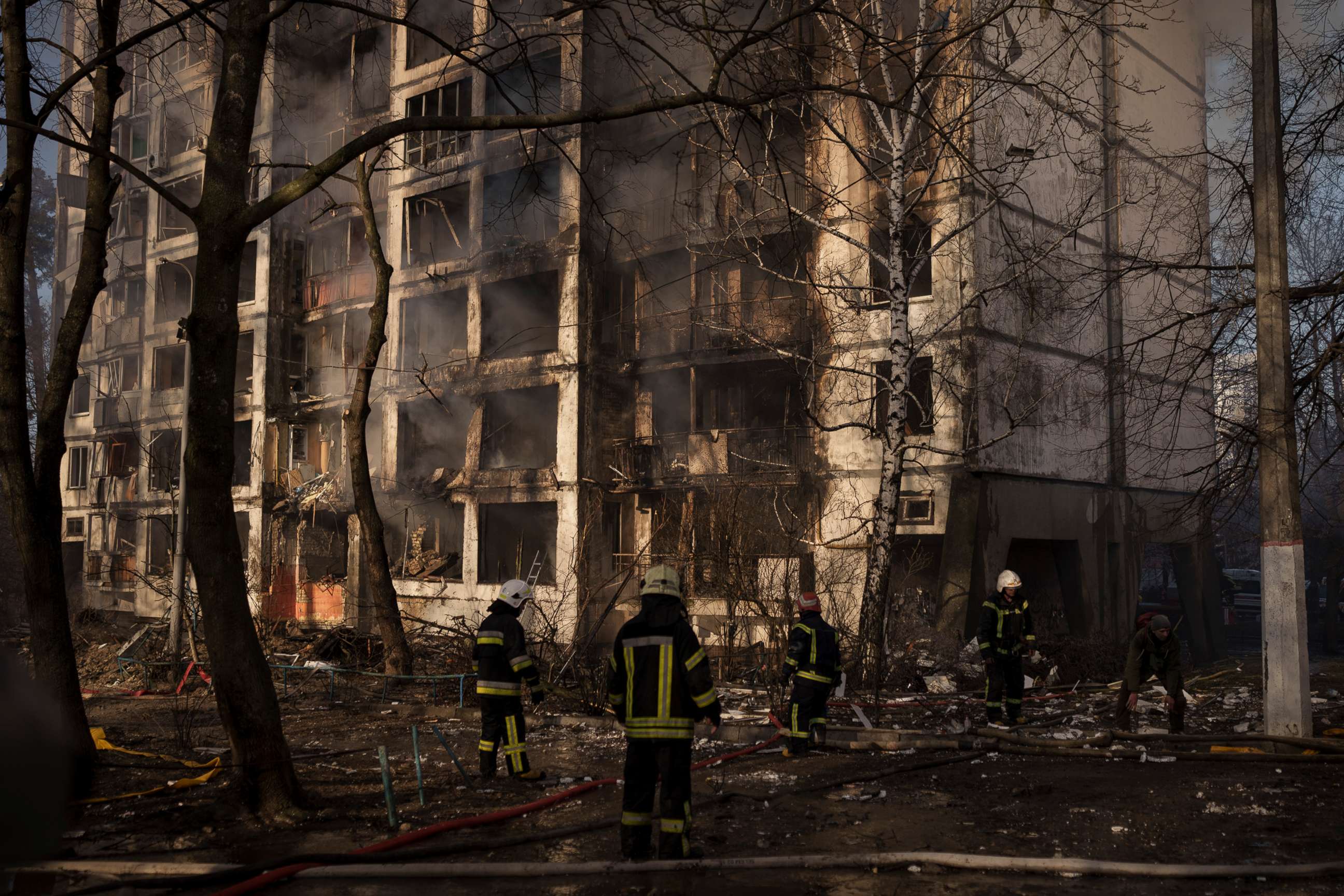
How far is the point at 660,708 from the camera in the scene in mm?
6266

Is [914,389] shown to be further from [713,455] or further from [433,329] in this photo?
[433,329]

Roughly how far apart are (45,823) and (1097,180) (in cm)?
2393

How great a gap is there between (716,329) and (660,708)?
632 inches

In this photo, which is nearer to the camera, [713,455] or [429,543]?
[713,455]

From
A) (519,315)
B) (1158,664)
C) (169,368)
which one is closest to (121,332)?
(169,368)

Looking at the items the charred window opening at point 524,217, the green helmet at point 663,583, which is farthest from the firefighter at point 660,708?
the charred window opening at point 524,217

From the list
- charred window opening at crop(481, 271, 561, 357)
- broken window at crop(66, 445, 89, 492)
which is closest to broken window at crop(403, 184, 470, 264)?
charred window opening at crop(481, 271, 561, 357)

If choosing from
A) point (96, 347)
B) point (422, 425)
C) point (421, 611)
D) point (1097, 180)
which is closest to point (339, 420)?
point (422, 425)

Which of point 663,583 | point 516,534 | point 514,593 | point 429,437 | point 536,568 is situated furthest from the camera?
point 429,437

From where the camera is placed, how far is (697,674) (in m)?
6.29

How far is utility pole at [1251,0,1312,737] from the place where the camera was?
977cm

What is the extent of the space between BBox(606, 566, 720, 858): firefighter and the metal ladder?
19160mm

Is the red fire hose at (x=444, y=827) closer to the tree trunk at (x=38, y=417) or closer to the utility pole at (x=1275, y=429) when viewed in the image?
the tree trunk at (x=38, y=417)

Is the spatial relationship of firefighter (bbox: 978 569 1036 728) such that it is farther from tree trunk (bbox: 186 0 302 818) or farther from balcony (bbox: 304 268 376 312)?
balcony (bbox: 304 268 376 312)
